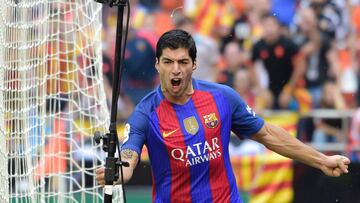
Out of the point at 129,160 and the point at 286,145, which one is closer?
the point at 129,160

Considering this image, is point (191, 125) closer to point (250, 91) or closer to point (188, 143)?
point (188, 143)

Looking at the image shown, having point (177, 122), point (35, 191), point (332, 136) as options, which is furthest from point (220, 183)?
point (332, 136)

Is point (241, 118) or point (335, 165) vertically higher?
point (241, 118)

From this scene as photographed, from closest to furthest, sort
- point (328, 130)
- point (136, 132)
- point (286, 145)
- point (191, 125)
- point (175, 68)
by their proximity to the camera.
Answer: point (175, 68), point (136, 132), point (191, 125), point (286, 145), point (328, 130)

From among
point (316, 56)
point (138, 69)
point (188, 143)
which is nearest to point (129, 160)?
point (188, 143)

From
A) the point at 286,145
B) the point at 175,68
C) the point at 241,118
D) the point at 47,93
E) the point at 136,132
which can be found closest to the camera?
the point at 175,68

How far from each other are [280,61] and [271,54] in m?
0.15

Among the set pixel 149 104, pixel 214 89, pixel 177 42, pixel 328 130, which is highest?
pixel 177 42

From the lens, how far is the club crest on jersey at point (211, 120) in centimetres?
608

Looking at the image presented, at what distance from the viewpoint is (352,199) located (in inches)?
394

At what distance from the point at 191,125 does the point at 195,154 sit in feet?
0.66

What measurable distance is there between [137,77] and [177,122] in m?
6.75

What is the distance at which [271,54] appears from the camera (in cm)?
1263

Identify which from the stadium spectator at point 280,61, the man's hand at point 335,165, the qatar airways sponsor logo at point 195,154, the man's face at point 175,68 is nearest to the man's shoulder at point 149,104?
the man's face at point 175,68
